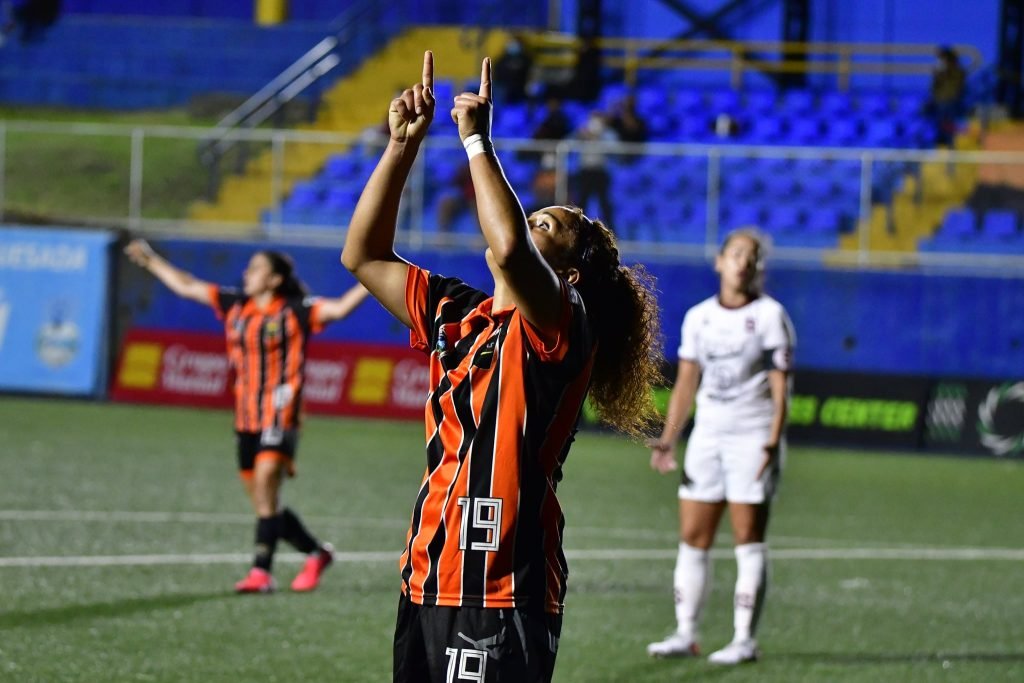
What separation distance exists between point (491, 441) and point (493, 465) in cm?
Result: 6

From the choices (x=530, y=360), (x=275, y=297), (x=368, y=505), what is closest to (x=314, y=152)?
(x=368, y=505)

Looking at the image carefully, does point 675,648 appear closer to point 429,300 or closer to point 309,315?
point 309,315

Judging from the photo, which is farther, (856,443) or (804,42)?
(804,42)

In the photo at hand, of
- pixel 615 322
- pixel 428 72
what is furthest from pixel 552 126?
pixel 428 72

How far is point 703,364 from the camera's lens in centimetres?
893

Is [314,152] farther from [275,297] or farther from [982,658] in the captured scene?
[982,658]

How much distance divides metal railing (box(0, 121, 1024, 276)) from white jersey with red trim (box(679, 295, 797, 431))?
1194 centimetres

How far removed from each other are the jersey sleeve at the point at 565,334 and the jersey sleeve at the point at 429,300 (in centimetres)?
35

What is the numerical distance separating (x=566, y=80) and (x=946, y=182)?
9.50 m

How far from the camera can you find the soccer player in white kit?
8.50 m

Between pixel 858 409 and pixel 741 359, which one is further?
pixel 858 409

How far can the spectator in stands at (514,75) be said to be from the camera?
2623 centimetres

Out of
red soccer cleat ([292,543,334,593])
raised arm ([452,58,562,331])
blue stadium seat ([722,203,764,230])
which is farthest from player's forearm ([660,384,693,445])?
blue stadium seat ([722,203,764,230])

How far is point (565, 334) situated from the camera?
4090mm
